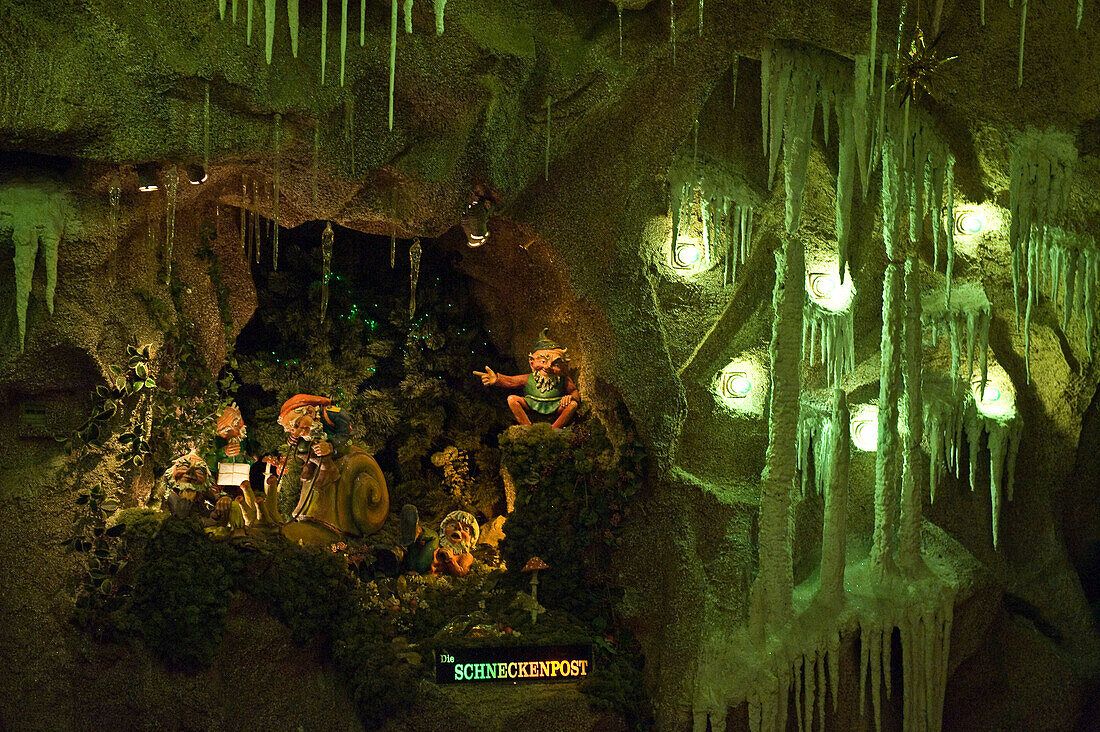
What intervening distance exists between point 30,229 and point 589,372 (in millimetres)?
4052

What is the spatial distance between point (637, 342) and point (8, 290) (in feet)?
14.1

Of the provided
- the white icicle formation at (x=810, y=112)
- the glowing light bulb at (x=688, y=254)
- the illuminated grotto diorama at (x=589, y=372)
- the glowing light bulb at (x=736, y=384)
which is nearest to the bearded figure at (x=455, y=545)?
the illuminated grotto diorama at (x=589, y=372)

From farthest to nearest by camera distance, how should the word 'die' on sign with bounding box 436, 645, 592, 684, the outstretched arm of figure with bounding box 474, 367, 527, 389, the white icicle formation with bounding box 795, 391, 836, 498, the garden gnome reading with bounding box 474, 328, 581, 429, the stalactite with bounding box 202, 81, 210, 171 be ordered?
the outstretched arm of figure with bounding box 474, 367, 527, 389
the garden gnome reading with bounding box 474, 328, 581, 429
the white icicle formation with bounding box 795, 391, 836, 498
the word 'die' on sign with bounding box 436, 645, 592, 684
the stalactite with bounding box 202, 81, 210, 171

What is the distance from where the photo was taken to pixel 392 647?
8.11 m

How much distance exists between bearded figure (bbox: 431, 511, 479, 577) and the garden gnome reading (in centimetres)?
91

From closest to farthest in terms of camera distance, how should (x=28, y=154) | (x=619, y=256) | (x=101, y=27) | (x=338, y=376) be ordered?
(x=101, y=27) → (x=28, y=154) → (x=619, y=256) → (x=338, y=376)

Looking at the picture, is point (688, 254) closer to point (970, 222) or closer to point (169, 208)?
point (970, 222)

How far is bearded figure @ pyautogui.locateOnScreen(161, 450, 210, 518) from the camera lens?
793cm

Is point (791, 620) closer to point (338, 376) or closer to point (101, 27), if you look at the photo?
point (338, 376)

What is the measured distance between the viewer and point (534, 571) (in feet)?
27.5

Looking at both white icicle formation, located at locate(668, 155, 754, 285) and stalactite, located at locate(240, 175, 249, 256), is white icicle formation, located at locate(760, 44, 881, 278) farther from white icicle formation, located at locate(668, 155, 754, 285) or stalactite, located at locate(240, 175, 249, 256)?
stalactite, located at locate(240, 175, 249, 256)

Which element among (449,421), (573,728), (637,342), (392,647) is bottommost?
(573,728)

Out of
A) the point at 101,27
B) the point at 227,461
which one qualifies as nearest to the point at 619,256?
the point at 227,461

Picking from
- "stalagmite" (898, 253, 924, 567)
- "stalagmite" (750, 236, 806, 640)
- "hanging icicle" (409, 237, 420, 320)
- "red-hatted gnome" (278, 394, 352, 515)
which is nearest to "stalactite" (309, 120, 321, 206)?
"hanging icicle" (409, 237, 420, 320)
